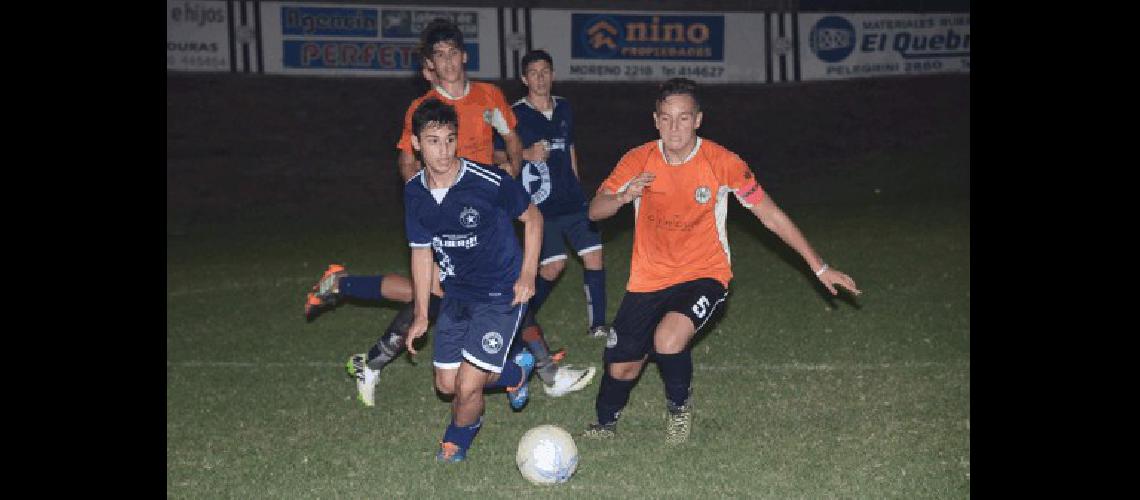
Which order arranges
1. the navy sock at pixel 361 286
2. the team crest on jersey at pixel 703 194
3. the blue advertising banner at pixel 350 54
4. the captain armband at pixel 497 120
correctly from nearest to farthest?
the team crest on jersey at pixel 703 194 → the navy sock at pixel 361 286 → the captain armband at pixel 497 120 → the blue advertising banner at pixel 350 54

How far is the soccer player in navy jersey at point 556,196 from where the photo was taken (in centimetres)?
956

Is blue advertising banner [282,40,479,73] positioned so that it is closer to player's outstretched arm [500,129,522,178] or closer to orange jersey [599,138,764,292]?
player's outstretched arm [500,129,522,178]

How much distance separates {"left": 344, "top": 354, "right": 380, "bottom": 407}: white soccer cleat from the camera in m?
8.01

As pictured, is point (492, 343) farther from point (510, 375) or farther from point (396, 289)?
point (396, 289)

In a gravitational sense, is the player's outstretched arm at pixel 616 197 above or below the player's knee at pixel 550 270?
above

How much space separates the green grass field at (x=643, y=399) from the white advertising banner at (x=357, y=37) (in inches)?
304

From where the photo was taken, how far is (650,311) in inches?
273

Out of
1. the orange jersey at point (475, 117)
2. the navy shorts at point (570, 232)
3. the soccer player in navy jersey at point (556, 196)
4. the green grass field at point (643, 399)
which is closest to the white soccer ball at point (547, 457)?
the green grass field at point (643, 399)

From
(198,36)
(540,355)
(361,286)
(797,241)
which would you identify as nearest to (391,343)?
(361,286)

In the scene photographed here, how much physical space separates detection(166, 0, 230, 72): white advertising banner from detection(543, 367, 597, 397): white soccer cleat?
1387cm

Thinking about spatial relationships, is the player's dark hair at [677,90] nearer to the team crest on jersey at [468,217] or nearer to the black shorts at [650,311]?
the black shorts at [650,311]

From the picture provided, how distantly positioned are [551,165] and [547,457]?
3.93 meters
